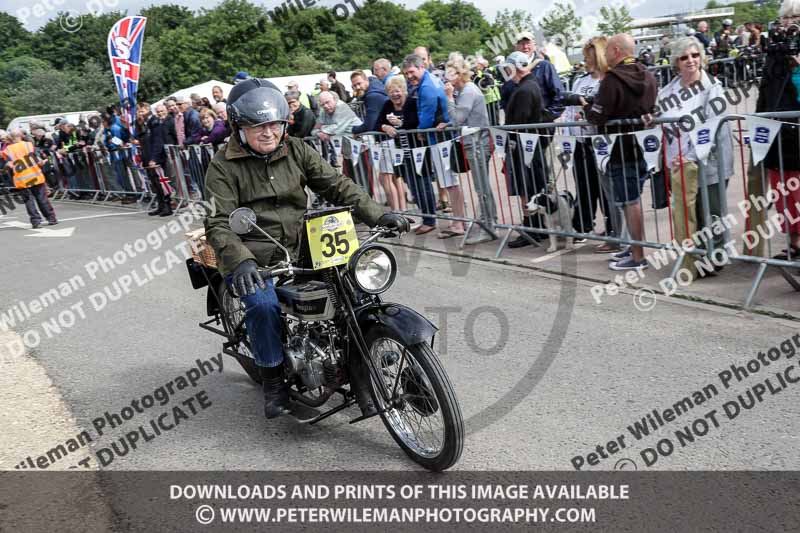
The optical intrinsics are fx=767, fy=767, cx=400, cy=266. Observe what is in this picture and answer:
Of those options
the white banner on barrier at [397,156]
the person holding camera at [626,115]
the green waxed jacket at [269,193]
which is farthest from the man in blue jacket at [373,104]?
the green waxed jacket at [269,193]

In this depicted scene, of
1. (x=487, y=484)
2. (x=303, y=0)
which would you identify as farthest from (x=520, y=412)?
(x=303, y=0)

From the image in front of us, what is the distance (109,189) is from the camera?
19875mm

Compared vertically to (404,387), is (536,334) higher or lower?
lower

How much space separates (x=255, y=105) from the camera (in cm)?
419

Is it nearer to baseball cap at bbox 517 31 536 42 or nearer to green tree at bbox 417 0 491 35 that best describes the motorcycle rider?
baseball cap at bbox 517 31 536 42

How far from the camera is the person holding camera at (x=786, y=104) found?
242 inches

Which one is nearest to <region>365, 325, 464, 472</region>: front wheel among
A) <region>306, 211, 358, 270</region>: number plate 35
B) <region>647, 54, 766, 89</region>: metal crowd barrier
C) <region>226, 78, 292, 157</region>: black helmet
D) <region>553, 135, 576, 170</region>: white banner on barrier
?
<region>306, 211, 358, 270</region>: number plate 35

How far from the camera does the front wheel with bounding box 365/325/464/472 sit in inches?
144

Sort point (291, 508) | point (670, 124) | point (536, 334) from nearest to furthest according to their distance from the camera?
1. point (291, 508)
2. point (536, 334)
3. point (670, 124)

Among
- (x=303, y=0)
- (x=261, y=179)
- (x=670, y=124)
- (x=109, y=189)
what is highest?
(x=303, y=0)

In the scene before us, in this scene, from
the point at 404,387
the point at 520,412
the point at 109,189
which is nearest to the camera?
the point at 404,387

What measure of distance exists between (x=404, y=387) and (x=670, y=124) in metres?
4.00

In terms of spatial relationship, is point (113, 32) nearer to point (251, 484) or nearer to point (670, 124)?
point (670, 124)

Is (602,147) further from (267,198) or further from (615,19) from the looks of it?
(615,19)
